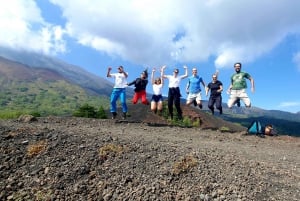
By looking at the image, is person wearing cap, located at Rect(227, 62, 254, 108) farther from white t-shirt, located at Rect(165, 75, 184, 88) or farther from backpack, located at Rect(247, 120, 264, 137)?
white t-shirt, located at Rect(165, 75, 184, 88)

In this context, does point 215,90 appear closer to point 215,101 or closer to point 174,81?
point 215,101

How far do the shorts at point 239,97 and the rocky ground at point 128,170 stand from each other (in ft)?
15.9

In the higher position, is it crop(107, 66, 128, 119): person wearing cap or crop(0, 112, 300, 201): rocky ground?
crop(107, 66, 128, 119): person wearing cap

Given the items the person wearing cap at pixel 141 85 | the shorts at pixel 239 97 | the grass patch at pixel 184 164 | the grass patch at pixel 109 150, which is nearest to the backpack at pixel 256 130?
the shorts at pixel 239 97

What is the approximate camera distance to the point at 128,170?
9266 mm

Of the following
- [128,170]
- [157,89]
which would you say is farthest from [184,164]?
[157,89]

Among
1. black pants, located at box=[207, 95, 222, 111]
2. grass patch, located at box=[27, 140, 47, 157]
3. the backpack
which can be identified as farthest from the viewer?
the backpack

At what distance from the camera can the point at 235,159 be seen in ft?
33.4

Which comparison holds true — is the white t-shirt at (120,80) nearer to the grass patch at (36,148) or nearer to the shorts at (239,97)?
the shorts at (239,97)

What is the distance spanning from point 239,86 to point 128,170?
912 centimetres

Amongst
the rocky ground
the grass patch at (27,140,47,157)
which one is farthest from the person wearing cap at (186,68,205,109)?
the grass patch at (27,140,47,157)

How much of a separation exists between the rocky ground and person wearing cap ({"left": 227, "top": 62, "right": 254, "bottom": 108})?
4.96 m

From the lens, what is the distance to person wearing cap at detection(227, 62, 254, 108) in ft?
54.3

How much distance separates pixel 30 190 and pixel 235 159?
18.6ft
